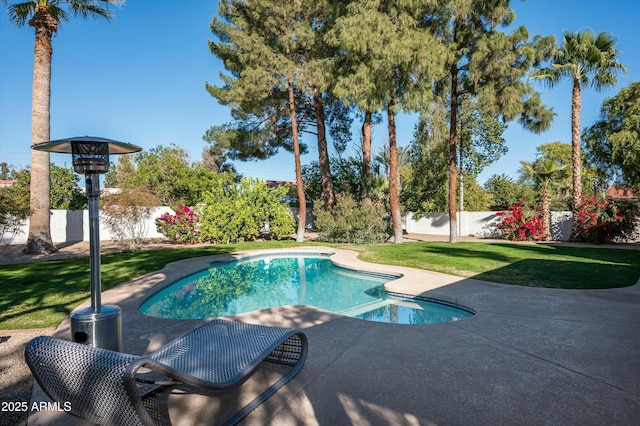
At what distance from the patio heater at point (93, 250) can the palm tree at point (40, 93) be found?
11.5 meters

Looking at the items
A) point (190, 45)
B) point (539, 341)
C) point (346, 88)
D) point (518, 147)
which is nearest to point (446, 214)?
point (518, 147)

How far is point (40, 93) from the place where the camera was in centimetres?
1227

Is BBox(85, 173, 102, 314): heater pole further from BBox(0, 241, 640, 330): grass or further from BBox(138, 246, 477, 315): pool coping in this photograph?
BBox(138, 246, 477, 315): pool coping

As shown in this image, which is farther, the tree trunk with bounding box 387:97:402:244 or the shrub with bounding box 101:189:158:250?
the tree trunk with bounding box 387:97:402:244

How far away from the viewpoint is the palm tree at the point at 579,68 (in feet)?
49.8

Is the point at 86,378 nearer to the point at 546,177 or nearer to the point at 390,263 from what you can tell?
the point at 390,263

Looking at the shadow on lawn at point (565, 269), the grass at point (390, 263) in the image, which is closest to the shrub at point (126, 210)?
the grass at point (390, 263)

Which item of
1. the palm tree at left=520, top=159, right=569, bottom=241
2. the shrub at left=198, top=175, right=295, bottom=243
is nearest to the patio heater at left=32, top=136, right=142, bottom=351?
the shrub at left=198, top=175, right=295, bottom=243

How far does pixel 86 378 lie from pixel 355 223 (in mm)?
14318

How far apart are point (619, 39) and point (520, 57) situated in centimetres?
580

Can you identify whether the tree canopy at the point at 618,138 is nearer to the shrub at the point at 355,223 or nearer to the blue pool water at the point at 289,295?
the shrub at the point at 355,223

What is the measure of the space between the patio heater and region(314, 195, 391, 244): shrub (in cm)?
1288

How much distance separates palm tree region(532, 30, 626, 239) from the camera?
1516cm

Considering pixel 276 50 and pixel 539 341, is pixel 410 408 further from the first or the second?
pixel 276 50
